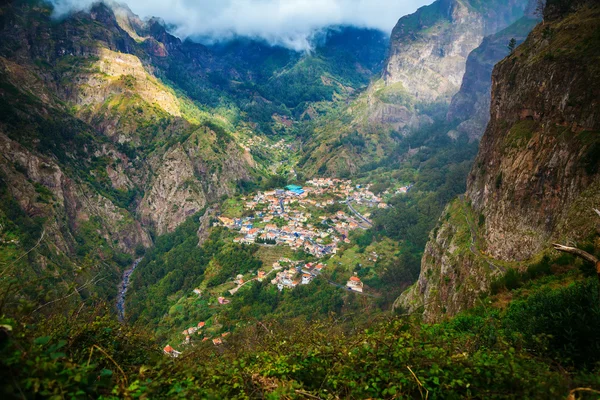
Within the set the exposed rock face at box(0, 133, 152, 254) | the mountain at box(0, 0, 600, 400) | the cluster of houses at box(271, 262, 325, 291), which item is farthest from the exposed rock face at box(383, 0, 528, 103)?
the exposed rock face at box(0, 133, 152, 254)

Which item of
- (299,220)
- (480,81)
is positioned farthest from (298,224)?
(480,81)

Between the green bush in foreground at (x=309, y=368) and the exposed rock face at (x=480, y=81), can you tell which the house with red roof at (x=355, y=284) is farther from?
the exposed rock face at (x=480, y=81)

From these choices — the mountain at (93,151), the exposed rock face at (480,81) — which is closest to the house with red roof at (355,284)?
the mountain at (93,151)

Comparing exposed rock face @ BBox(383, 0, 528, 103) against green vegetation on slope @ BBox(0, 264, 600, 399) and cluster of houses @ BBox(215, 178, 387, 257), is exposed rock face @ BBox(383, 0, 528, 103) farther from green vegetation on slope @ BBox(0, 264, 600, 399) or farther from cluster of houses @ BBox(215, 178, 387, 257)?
green vegetation on slope @ BBox(0, 264, 600, 399)

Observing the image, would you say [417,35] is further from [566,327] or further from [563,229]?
[566,327]

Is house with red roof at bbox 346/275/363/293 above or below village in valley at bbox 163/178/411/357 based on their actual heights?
below

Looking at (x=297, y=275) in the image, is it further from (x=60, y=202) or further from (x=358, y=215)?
(x=60, y=202)
